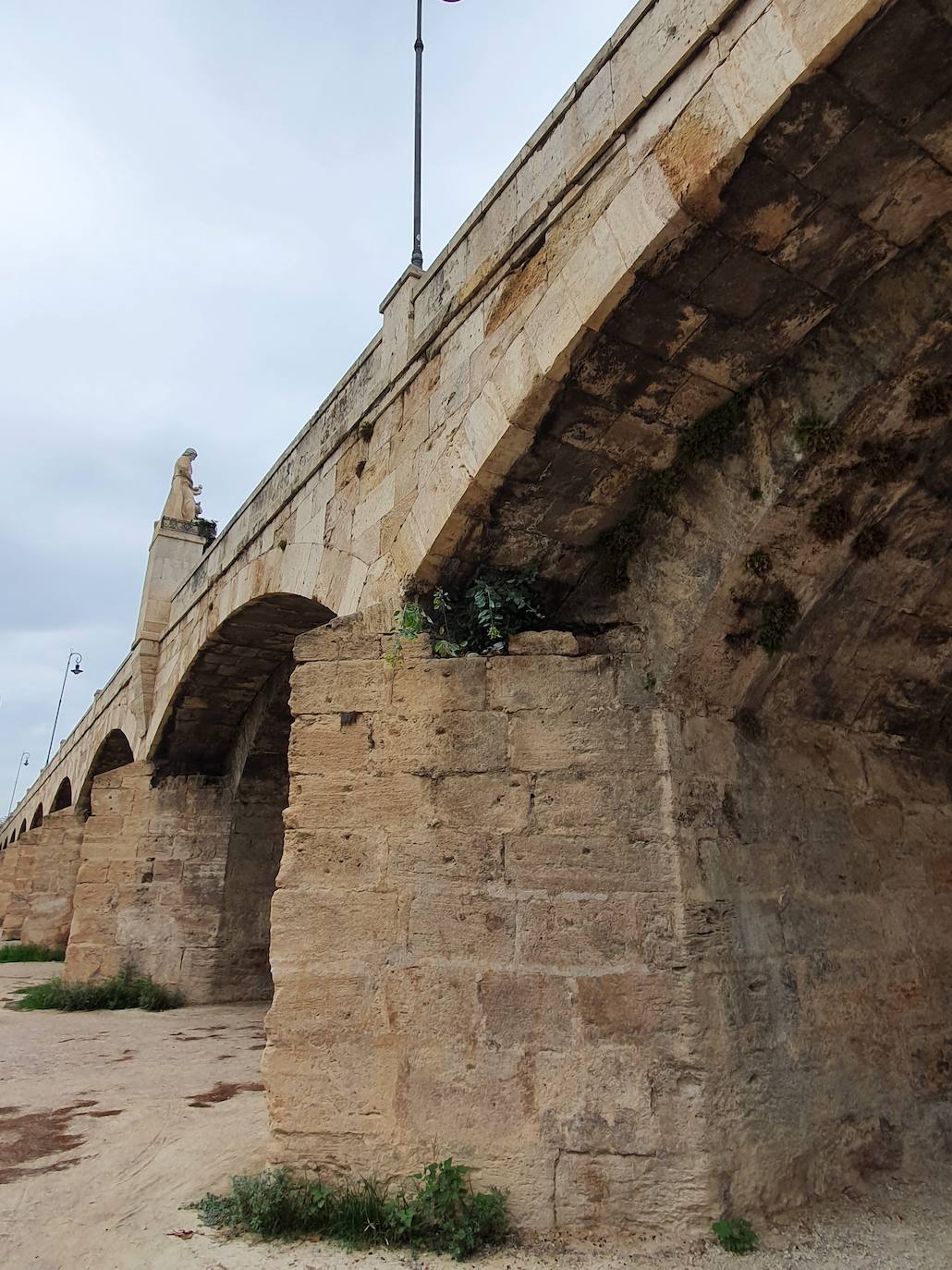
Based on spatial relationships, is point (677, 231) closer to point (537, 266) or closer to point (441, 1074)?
point (537, 266)

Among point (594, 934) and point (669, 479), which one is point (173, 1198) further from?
point (669, 479)

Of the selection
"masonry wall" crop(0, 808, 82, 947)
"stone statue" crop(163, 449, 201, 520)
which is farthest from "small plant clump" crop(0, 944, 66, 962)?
"stone statue" crop(163, 449, 201, 520)

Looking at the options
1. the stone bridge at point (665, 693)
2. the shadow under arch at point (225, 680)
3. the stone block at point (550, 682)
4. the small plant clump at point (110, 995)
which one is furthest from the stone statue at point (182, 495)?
the stone block at point (550, 682)

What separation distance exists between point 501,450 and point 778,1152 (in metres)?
2.66

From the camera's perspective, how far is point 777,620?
10.4 feet

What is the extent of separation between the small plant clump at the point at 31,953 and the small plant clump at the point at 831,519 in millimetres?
12835

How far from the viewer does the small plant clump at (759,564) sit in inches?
119

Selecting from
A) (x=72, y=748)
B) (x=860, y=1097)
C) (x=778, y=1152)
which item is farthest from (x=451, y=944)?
(x=72, y=748)

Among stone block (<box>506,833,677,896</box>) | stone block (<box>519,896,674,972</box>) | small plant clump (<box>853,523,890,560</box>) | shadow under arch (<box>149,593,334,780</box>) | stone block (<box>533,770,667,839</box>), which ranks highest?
shadow under arch (<box>149,593,334,780</box>)

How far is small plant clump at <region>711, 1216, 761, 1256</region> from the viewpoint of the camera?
2.52 m

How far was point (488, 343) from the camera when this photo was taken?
344cm

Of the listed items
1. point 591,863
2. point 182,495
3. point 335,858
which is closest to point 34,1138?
point 335,858

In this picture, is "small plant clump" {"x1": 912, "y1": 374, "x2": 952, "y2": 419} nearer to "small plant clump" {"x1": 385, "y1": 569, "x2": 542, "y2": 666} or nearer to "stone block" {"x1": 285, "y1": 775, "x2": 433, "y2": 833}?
"small plant clump" {"x1": 385, "y1": 569, "x2": 542, "y2": 666}

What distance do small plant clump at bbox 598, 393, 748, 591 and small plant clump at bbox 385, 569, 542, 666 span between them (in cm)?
35
